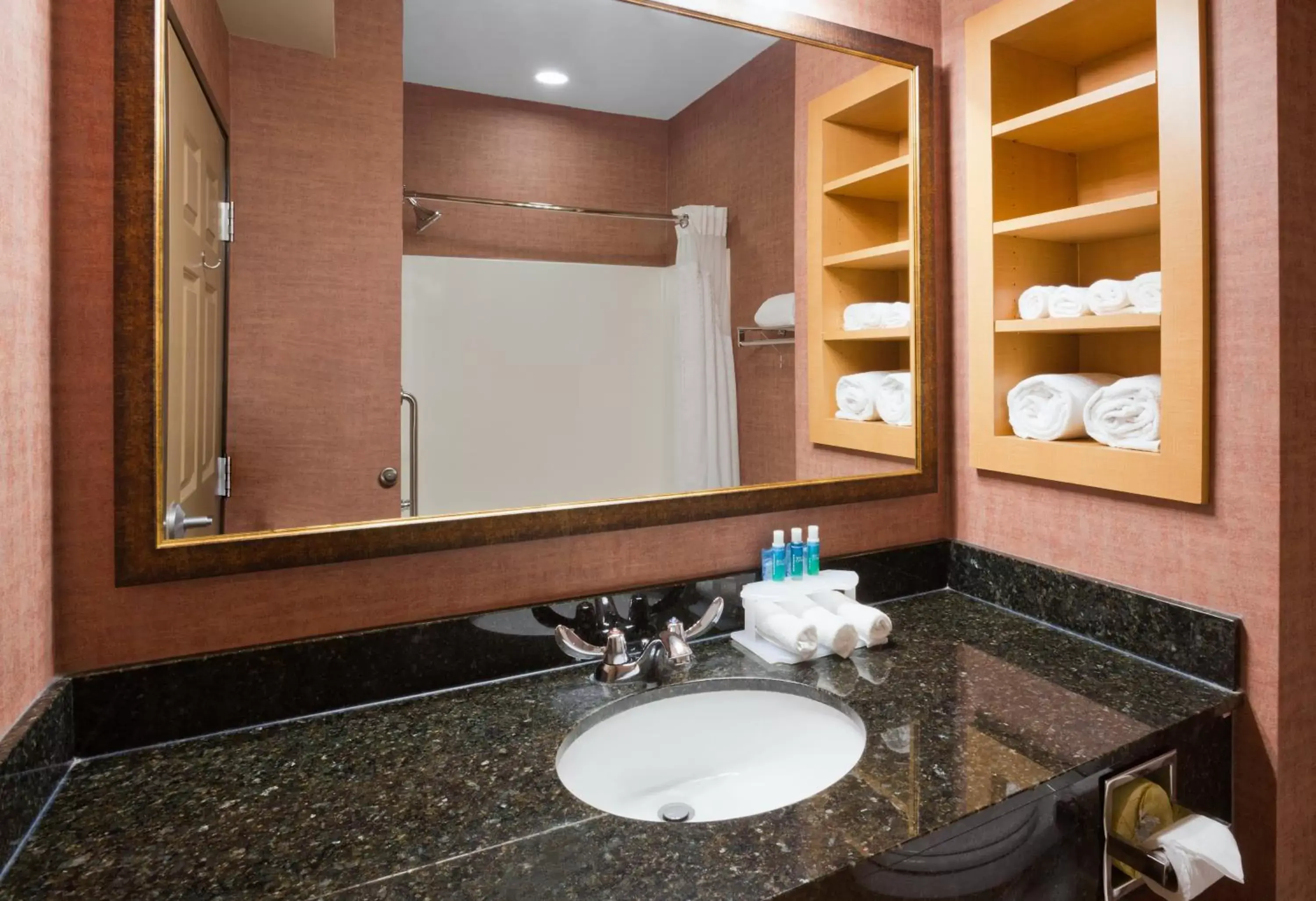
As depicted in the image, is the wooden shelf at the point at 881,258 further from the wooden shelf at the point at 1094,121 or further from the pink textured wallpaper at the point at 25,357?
the pink textured wallpaper at the point at 25,357

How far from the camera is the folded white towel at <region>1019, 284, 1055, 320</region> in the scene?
1436 mm

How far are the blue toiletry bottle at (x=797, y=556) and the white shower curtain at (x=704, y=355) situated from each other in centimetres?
16

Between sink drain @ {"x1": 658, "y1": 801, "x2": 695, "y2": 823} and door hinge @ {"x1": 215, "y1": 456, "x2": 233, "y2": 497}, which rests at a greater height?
door hinge @ {"x1": 215, "y1": 456, "x2": 233, "y2": 497}

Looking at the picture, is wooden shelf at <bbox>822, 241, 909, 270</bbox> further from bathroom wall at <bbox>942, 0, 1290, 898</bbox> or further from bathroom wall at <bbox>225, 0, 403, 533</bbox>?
bathroom wall at <bbox>225, 0, 403, 533</bbox>

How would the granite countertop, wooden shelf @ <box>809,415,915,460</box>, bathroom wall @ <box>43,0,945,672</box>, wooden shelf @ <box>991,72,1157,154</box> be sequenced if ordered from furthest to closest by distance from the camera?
wooden shelf @ <box>809,415,915,460</box>
wooden shelf @ <box>991,72,1157,154</box>
bathroom wall @ <box>43,0,945,672</box>
the granite countertop

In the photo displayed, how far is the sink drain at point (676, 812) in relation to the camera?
112cm

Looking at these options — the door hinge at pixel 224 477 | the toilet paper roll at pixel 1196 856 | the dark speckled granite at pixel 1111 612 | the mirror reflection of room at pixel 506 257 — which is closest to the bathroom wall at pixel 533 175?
the mirror reflection of room at pixel 506 257

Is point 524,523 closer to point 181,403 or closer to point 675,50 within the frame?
point 181,403

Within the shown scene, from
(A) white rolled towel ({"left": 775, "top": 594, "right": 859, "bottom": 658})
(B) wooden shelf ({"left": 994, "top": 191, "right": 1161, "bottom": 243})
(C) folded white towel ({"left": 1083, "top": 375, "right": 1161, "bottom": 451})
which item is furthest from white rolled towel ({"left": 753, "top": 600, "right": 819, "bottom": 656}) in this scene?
(B) wooden shelf ({"left": 994, "top": 191, "right": 1161, "bottom": 243})

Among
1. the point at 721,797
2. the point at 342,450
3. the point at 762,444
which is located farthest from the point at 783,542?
the point at 342,450

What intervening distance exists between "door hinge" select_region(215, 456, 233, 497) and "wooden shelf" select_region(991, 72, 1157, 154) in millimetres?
1486

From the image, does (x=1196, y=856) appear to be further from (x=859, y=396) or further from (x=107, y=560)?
(x=107, y=560)

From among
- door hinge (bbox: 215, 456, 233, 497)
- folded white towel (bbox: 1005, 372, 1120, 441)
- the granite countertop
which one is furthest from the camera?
folded white towel (bbox: 1005, 372, 1120, 441)

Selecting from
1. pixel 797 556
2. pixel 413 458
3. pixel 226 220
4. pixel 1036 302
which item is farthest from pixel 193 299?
pixel 1036 302
